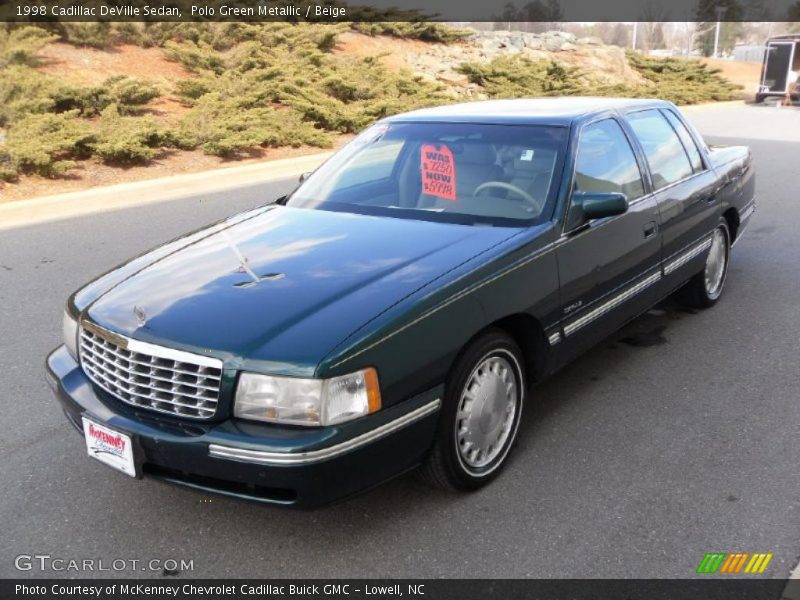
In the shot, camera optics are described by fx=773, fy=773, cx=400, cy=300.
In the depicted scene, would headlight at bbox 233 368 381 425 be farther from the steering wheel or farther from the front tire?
the steering wheel

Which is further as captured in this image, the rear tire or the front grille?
the rear tire

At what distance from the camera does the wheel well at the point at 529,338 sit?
344 centimetres

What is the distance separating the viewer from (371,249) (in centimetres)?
345

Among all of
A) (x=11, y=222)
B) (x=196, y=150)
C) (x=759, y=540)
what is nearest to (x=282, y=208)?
(x=759, y=540)

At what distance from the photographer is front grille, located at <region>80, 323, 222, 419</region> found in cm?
271

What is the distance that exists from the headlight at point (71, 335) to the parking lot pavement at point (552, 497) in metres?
0.57

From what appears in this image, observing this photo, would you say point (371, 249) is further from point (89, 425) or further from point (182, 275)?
point (89, 425)

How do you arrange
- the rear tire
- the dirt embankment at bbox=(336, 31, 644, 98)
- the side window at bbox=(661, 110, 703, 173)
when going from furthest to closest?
the dirt embankment at bbox=(336, 31, 644, 98) → the rear tire → the side window at bbox=(661, 110, 703, 173)

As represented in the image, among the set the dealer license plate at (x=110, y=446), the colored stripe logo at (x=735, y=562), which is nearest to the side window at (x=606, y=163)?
the colored stripe logo at (x=735, y=562)

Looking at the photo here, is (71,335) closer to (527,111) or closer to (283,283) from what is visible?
(283,283)

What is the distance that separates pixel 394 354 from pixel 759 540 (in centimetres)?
158

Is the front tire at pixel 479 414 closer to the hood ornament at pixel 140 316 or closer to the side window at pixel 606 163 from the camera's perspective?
the side window at pixel 606 163
